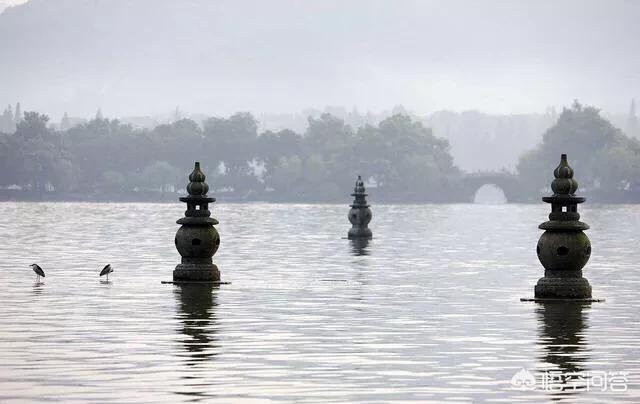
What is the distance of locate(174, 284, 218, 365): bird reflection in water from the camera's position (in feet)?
82.1

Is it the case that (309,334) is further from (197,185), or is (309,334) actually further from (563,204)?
(197,185)

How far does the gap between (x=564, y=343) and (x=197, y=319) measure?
6922 millimetres

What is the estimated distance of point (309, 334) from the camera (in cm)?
2800

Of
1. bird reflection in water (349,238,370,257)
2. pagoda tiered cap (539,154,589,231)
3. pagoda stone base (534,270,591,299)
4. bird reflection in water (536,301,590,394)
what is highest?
pagoda tiered cap (539,154,589,231)

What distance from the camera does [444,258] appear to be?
60844mm

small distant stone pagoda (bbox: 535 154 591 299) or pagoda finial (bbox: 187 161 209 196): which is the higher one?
pagoda finial (bbox: 187 161 209 196)

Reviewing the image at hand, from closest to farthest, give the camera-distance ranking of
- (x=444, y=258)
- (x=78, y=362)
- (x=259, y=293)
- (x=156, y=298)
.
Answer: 1. (x=78, y=362)
2. (x=156, y=298)
3. (x=259, y=293)
4. (x=444, y=258)

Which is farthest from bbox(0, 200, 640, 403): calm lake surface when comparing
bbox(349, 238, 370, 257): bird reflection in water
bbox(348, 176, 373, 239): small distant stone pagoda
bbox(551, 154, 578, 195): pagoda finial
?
bbox(348, 176, 373, 239): small distant stone pagoda

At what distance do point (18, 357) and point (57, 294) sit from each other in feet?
44.6

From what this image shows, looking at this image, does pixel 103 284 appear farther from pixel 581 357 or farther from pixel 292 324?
pixel 581 357

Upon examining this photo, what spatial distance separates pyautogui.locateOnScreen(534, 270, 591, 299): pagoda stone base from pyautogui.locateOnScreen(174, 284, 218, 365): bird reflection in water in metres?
6.73

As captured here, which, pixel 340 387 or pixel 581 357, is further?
pixel 581 357

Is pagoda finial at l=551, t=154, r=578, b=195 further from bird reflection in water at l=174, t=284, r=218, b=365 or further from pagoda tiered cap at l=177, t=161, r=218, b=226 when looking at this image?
pagoda tiered cap at l=177, t=161, r=218, b=226

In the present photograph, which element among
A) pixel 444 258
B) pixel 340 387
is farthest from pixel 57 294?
pixel 444 258
